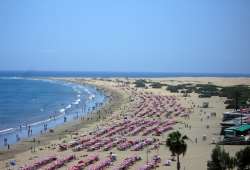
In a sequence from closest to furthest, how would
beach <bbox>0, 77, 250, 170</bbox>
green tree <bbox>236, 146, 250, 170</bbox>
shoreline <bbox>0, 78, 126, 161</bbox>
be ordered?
green tree <bbox>236, 146, 250, 170</bbox> < beach <bbox>0, 77, 250, 170</bbox> < shoreline <bbox>0, 78, 126, 161</bbox>

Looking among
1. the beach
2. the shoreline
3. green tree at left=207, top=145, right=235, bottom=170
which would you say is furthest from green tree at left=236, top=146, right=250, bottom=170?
the shoreline

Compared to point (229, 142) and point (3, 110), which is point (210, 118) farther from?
point (3, 110)

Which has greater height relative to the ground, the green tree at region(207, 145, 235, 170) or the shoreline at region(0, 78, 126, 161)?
the green tree at region(207, 145, 235, 170)

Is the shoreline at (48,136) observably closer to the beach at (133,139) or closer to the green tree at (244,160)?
the beach at (133,139)

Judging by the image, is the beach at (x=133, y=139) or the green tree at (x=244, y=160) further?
the beach at (x=133, y=139)

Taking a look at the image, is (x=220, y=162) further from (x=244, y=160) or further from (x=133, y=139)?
(x=133, y=139)

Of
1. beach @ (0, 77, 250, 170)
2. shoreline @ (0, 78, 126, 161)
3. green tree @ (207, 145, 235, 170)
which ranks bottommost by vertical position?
shoreline @ (0, 78, 126, 161)

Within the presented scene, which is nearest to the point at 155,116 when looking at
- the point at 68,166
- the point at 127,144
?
the point at 127,144

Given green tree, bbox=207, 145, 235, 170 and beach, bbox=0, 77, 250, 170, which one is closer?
green tree, bbox=207, 145, 235, 170

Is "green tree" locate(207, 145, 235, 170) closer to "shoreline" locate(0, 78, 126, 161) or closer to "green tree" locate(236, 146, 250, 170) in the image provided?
"green tree" locate(236, 146, 250, 170)

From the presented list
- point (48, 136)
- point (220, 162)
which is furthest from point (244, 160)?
point (48, 136)

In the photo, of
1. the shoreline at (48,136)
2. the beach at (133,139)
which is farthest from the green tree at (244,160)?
the shoreline at (48,136)
